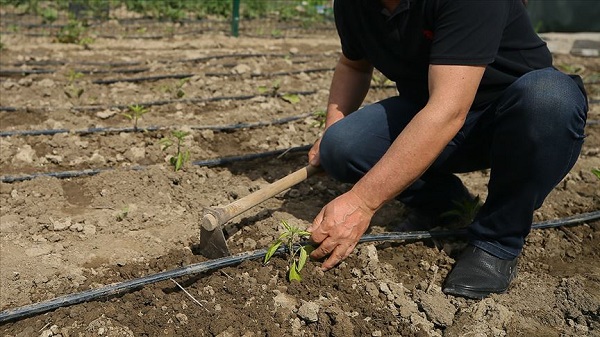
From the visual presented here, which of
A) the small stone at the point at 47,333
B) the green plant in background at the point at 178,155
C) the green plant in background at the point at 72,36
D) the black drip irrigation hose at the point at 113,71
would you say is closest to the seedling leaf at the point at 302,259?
the small stone at the point at 47,333

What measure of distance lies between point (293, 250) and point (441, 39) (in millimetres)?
929

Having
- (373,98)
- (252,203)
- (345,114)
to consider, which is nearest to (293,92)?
(373,98)

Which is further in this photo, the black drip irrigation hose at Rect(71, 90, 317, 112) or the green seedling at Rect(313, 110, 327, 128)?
the black drip irrigation hose at Rect(71, 90, 317, 112)

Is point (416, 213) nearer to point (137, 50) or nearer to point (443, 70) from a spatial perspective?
point (443, 70)

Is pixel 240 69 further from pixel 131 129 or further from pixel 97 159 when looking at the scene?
pixel 97 159

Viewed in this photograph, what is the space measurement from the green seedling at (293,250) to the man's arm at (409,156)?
9 cm

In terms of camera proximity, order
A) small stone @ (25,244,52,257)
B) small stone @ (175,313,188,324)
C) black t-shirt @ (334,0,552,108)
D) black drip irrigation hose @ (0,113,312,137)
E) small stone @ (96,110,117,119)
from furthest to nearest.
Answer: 1. small stone @ (96,110,117,119)
2. black drip irrigation hose @ (0,113,312,137)
3. small stone @ (25,244,52,257)
4. small stone @ (175,313,188,324)
5. black t-shirt @ (334,0,552,108)

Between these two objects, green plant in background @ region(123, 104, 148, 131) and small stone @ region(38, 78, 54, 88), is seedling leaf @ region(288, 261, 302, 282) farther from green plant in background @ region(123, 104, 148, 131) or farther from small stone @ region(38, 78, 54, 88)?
small stone @ region(38, 78, 54, 88)

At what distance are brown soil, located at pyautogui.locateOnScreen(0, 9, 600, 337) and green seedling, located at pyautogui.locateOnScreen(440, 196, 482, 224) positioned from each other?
0.40ft

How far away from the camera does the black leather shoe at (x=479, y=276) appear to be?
246cm

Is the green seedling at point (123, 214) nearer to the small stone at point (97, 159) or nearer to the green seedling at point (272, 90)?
the small stone at point (97, 159)

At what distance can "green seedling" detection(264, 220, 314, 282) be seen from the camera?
243 centimetres

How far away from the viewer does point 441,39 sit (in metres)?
2.19

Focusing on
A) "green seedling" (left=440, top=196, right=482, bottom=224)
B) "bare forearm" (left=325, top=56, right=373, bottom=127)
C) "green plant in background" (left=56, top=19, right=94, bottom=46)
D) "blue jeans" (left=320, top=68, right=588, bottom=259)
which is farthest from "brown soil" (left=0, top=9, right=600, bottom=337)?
"green plant in background" (left=56, top=19, right=94, bottom=46)
